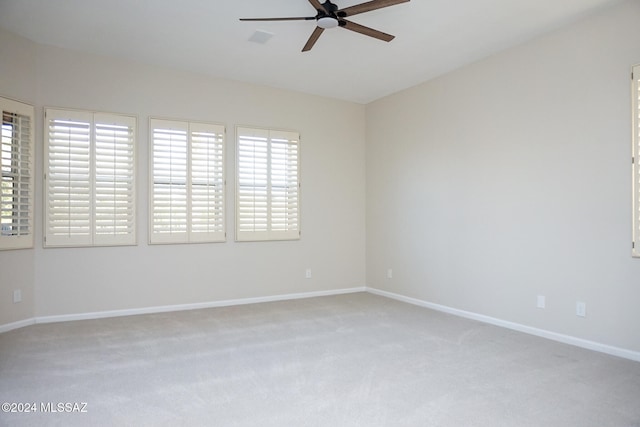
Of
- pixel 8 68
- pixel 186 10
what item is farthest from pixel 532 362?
pixel 8 68

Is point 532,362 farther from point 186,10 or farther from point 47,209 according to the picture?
point 47,209

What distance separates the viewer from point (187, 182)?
17.2ft

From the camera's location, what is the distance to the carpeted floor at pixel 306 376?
2422mm

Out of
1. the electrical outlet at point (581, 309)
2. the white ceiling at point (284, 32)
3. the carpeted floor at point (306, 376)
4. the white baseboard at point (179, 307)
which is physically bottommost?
the carpeted floor at point (306, 376)

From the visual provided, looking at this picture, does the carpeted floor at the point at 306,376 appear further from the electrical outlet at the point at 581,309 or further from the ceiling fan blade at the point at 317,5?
the ceiling fan blade at the point at 317,5

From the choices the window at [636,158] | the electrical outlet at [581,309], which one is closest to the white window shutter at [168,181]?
the electrical outlet at [581,309]

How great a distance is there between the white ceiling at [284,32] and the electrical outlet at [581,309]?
2604 millimetres

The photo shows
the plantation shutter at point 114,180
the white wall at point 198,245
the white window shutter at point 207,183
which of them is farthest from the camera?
the white window shutter at point 207,183

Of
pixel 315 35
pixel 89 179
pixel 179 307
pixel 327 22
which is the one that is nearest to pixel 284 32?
pixel 315 35

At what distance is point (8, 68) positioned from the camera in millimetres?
4211

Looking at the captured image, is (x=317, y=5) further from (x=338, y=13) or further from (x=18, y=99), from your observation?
(x=18, y=99)

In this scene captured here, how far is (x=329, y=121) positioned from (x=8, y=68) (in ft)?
13.1

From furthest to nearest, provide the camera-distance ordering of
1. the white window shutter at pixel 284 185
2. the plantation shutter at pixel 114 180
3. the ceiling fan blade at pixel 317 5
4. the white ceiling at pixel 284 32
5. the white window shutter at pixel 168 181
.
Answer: the white window shutter at pixel 284 185
the white window shutter at pixel 168 181
the plantation shutter at pixel 114 180
the white ceiling at pixel 284 32
the ceiling fan blade at pixel 317 5

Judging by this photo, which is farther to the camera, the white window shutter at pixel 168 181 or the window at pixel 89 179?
the white window shutter at pixel 168 181
